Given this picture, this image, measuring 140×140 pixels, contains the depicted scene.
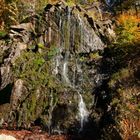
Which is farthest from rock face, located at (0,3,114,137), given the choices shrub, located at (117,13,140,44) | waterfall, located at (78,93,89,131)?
shrub, located at (117,13,140,44)

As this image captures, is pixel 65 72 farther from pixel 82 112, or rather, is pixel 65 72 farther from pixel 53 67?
pixel 82 112

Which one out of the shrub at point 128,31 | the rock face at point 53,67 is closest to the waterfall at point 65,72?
the rock face at point 53,67

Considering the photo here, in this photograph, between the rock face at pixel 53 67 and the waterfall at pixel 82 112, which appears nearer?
the waterfall at pixel 82 112

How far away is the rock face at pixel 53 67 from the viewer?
12164mm

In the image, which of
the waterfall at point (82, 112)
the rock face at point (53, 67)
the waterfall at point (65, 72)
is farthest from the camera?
the waterfall at point (65, 72)

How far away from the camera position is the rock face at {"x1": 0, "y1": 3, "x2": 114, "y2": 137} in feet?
39.9

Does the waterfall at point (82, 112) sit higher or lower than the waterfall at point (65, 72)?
lower

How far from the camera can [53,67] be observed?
1409 cm

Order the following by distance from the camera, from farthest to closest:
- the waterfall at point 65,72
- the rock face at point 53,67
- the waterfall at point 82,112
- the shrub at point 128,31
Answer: the shrub at point 128,31, the waterfall at point 65,72, the rock face at point 53,67, the waterfall at point 82,112

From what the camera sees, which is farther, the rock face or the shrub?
the shrub

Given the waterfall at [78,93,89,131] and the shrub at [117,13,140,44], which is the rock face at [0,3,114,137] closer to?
the waterfall at [78,93,89,131]

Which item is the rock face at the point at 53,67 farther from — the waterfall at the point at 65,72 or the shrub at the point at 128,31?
the shrub at the point at 128,31

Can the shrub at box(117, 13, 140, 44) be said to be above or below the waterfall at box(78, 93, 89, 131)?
above

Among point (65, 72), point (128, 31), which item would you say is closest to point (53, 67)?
point (65, 72)
